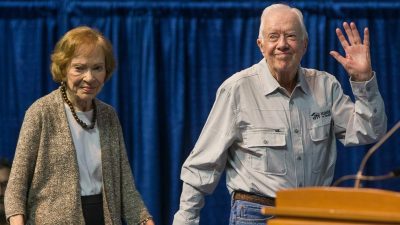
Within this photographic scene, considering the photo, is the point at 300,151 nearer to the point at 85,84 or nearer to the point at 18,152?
the point at 85,84

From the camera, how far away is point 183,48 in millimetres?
4422

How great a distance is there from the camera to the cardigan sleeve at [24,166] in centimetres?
276

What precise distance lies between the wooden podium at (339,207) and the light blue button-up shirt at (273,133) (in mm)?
1056

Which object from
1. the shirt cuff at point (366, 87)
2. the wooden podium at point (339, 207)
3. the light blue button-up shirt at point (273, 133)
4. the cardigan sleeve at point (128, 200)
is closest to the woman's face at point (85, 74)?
the cardigan sleeve at point (128, 200)

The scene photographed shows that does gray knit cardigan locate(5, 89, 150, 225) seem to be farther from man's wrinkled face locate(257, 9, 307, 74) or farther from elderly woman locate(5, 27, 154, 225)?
man's wrinkled face locate(257, 9, 307, 74)

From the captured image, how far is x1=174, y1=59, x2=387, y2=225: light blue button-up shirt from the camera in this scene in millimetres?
2932

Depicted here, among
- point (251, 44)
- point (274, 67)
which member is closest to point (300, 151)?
point (274, 67)

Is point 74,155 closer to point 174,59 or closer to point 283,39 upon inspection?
point 283,39

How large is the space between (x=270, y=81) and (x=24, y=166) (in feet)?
3.10

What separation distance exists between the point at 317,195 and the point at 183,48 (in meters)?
2.66

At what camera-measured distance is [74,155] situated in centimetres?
285

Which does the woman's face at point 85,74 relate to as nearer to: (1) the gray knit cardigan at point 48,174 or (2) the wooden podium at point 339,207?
(1) the gray knit cardigan at point 48,174

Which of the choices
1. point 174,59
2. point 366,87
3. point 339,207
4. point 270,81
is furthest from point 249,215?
point 174,59

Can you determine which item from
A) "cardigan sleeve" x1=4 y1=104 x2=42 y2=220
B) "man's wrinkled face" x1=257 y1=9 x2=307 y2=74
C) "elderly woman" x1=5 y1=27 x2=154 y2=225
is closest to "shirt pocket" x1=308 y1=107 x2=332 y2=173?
"man's wrinkled face" x1=257 y1=9 x2=307 y2=74
